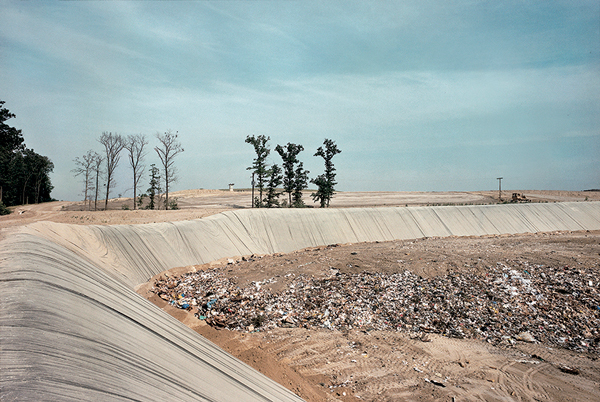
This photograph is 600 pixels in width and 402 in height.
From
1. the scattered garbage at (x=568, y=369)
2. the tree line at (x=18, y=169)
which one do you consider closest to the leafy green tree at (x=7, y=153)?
the tree line at (x=18, y=169)

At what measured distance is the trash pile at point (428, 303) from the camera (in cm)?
798

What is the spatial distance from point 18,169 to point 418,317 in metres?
49.6

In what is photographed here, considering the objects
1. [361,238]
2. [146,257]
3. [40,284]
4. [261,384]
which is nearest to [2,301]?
[40,284]

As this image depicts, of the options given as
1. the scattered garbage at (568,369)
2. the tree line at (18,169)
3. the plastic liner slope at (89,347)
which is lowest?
the scattered garbage at (568,369)

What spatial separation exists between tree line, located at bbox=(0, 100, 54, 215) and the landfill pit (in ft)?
134

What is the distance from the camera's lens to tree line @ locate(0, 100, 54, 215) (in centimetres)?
3953

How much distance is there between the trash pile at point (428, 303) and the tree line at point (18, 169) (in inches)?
1614

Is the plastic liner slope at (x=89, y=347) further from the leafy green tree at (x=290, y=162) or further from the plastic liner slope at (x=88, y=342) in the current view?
the leafy green tree at (x=290, y=162)

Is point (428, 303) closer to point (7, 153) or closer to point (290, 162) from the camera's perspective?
point (290, 162)

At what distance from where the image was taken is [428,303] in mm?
9023

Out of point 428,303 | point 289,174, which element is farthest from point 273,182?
point 428,303

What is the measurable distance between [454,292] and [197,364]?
25.7 feet

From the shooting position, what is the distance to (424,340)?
7332mm

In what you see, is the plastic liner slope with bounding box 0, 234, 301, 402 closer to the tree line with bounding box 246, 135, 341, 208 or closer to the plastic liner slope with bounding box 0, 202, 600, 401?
the plastic liner slope with bounding box 0, 202, 600, 401
